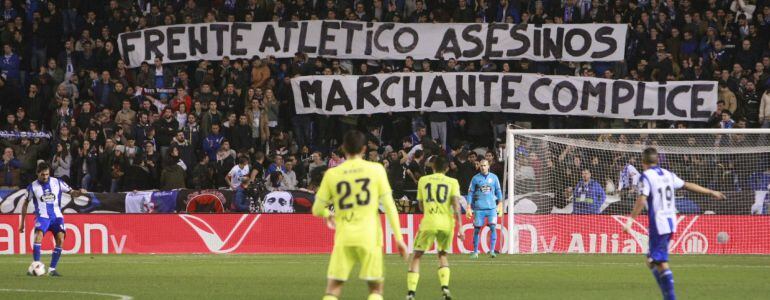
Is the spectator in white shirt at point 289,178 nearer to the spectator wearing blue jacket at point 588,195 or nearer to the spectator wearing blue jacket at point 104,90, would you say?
the spectator wearing blue jacket at point 104,90

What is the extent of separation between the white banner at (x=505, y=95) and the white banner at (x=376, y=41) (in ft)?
3.22

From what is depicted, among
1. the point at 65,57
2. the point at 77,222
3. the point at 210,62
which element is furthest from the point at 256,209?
the point at 65,57

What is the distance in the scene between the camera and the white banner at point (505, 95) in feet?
93.2

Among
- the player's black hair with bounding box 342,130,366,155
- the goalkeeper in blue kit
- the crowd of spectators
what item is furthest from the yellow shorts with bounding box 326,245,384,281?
the crowd of spectators

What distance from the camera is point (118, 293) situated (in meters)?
15.8

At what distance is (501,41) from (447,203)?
46.2ft

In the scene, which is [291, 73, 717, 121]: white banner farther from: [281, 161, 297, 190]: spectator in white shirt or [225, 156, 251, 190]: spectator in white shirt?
[225, 156, 251, 190]: spectator in white shirt

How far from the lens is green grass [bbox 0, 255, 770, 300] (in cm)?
1578

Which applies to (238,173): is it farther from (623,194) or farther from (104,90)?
(623,194)

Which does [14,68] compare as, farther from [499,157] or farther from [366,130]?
[499,157]

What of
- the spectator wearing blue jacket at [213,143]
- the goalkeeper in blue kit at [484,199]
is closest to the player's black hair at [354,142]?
the goalkeeper in blue kit at [484,199]

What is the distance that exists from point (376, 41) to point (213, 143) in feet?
15.2

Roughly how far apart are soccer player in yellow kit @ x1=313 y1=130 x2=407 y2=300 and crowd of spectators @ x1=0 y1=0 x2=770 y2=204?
15.2 metres

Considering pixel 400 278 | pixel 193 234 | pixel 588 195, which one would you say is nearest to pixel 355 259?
pixel 400 278
